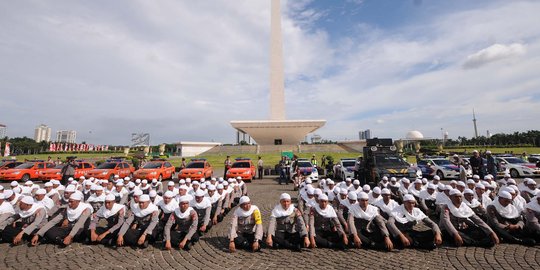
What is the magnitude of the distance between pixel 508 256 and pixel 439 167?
1288cm

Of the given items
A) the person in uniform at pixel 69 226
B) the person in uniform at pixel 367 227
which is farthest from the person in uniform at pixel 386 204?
the person in uniform at pixel 69 226

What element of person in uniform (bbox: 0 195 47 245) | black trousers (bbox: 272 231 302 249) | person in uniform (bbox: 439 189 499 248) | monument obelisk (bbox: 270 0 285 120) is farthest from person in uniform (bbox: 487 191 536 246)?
monument obelisk (bbox: 270 0 285 120)

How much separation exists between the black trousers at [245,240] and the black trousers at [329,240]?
1185 millimetres

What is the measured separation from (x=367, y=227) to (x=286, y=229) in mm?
1536

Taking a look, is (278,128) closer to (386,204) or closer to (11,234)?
(386,204)

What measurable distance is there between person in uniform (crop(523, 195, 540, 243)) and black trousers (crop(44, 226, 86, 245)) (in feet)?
27.4

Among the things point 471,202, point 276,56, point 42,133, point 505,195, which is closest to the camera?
point 505,195

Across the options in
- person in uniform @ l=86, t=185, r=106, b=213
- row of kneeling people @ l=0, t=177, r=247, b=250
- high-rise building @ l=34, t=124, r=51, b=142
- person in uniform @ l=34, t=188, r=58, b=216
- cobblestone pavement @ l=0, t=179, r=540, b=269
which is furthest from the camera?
high-rise building @ l=34, t=124, r=51, b=142

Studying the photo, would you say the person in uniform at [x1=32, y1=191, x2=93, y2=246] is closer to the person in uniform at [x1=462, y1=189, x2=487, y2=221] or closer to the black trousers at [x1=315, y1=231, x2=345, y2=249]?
the black trousers at [x1=315, y1=231, x2=345, y2=249]

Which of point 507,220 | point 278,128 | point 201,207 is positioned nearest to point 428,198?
point 507,220

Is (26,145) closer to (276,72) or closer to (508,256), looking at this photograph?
(276,72)

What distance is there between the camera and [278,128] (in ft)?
168

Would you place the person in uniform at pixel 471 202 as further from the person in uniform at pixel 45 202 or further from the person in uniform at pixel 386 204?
the person in uniform at pixel 45 202

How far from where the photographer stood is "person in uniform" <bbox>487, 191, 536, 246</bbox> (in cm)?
516
